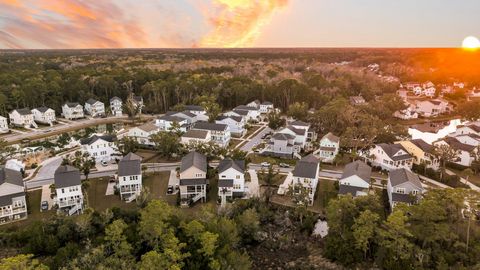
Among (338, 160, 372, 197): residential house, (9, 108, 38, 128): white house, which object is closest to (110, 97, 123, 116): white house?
(9, 108, 38, 128): white house

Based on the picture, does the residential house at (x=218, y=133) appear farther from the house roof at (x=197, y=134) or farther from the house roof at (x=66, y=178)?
the house roof at (x=66, y=178)

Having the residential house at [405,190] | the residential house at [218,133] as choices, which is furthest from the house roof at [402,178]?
the residential house at [218,133]

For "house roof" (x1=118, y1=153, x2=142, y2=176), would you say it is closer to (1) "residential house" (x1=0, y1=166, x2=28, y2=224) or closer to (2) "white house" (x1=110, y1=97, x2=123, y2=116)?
(1) "residential house" (x1=0, y1=166, x2=28, y2=224)

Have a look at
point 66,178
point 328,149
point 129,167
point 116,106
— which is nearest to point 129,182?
point 129,167

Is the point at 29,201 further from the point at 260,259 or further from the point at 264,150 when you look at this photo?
the point at 264,150

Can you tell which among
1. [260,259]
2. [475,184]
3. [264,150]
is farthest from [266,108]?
[260,259]

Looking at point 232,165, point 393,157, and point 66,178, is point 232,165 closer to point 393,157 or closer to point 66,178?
point 66,178
